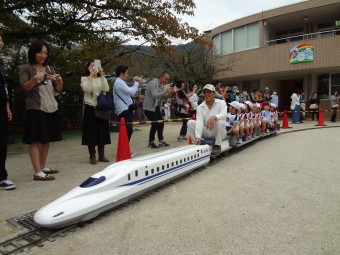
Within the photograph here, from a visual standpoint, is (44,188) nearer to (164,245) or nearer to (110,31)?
(164,245)

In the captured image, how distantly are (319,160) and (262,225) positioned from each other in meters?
4.07

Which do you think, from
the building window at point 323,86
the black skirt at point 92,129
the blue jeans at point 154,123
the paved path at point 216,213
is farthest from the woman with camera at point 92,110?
the building window at point 323,86

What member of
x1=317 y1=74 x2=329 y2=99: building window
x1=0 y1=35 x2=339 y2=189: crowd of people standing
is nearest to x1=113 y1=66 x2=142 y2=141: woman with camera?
x1=0 y1=35 x2=339 y2=189: crowd of people standing

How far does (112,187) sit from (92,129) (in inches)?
97.0

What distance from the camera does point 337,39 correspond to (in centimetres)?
1941

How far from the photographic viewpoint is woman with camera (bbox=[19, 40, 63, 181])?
4.53 metres

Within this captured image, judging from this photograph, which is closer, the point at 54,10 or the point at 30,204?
the point at 30,204

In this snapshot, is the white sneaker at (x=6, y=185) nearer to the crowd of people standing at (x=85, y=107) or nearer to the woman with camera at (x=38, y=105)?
the crowd of people standing at (x=85, y=107)

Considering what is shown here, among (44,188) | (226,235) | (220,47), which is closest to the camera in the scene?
(226,235)

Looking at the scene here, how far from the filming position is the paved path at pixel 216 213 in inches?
107

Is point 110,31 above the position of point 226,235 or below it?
above

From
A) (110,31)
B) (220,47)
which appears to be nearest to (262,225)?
(110,31)

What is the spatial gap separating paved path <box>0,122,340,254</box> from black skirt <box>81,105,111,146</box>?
50cm

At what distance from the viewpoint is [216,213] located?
3.49m
